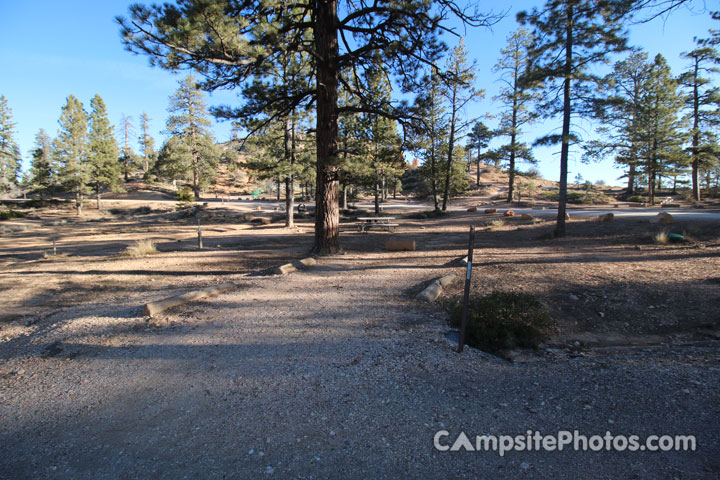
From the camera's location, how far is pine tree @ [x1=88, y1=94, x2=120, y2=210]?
45.1 meters

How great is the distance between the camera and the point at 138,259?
11125 millimetres

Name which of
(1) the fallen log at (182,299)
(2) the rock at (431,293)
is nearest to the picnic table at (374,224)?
(2) the rock at (431,293)

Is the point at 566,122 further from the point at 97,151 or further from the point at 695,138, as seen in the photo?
the point at 97,151

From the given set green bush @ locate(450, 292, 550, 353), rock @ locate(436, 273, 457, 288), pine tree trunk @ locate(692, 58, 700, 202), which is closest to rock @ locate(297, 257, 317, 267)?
rock @ locate(436, 273, 457, 288)

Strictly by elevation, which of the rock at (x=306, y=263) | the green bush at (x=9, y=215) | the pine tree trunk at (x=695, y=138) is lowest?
the rock at (x=306, y=263)

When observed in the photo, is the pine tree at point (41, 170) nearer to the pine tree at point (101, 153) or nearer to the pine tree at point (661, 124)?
the pine tree at point (101, 153)

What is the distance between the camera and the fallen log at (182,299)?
5.19m

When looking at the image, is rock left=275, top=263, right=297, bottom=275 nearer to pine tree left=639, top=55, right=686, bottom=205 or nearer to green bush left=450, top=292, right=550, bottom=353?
green bush left=450, top=292, right=550, bottom=353

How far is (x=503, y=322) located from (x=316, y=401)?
3.00 meters

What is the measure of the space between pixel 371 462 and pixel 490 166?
87352 millimetres

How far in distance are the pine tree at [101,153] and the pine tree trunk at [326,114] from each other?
4755 cm

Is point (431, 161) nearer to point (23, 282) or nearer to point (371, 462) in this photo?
point (23, 282)

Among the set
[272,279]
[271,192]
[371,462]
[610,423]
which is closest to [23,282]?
[272,279]
